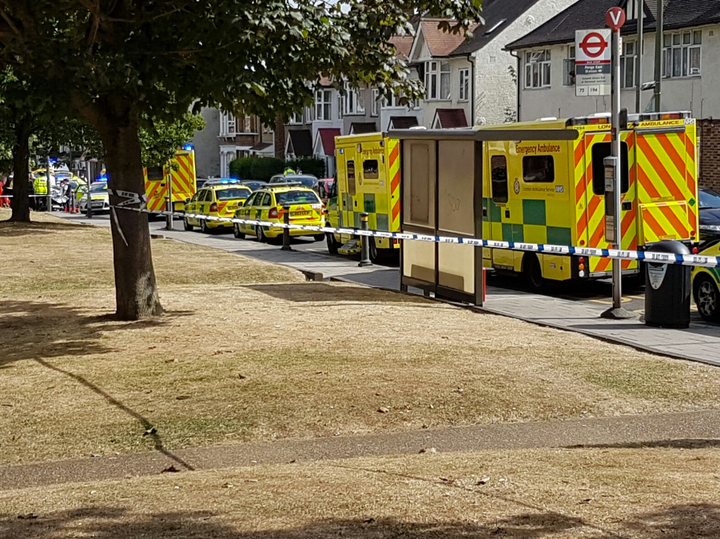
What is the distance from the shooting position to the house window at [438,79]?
58.2 meters

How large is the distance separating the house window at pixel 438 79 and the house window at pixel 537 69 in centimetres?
979

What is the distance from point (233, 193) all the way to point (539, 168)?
68.9 feet

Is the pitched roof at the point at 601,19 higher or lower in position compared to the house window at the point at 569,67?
higher

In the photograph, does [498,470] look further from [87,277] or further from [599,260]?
[87,277]

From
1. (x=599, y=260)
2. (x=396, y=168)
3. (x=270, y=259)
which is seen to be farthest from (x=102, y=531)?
(x=270, y=259)

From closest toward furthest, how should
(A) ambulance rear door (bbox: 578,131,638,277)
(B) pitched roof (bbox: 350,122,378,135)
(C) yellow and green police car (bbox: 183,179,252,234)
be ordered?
(A) ambulance rear door (bbox: 578,131,638,277) < (C) yellow and green police car (bbox: 183,179,252,234) < (B) pitched roof (bbox: 350,122,378,135)

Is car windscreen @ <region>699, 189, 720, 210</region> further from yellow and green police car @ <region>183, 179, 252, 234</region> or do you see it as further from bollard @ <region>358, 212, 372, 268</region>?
yellow and green police car @ <region>183, 179, 252, 234</region>

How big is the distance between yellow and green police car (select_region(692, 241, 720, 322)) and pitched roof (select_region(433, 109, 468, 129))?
41870 mm

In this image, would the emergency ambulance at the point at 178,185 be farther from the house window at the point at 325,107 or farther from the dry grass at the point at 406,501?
the dry grass at the point at 406,501

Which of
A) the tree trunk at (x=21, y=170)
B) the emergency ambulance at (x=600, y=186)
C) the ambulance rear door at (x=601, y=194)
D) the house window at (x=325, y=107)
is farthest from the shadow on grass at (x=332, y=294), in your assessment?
the house window at (x=325, y=107)

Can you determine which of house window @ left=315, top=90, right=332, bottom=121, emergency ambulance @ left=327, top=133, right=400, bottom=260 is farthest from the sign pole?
house window @ left=315, top=90, right=332, bottom=121

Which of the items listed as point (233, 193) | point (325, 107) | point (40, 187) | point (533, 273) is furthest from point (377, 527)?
point (325, 107)

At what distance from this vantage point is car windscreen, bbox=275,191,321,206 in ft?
103

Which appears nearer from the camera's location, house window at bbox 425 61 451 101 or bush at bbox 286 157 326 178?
house window at bbox 425 61 451 101
